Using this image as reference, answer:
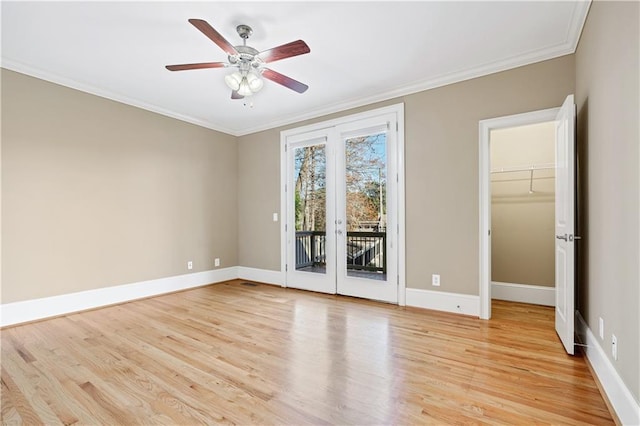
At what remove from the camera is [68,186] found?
3.65 meters

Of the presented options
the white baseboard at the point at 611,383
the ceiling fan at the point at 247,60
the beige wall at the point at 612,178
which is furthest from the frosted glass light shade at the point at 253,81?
the white baseboard at the point at 611,383

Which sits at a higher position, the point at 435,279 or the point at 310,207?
the point at 310,207

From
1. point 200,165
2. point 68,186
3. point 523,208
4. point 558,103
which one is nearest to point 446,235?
point 523,208

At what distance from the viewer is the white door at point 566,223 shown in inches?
94.5

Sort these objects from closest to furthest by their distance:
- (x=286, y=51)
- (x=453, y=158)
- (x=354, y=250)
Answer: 1. (x=286, y=51)
2. (x=453, y=158)
3. (x=354, y=250)

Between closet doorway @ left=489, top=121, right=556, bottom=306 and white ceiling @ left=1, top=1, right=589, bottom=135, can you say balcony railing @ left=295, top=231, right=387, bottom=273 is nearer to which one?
closet doorway @ left=489, top=121, right=556, bottom=306

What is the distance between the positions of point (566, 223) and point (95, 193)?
5.05 m

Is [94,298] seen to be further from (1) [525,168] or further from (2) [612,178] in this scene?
(1) [525,168]

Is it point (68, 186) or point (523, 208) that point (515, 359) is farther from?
point (68, 186)

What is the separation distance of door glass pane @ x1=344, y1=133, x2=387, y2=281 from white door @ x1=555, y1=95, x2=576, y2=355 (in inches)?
72.5

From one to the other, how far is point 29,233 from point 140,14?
2658 mm

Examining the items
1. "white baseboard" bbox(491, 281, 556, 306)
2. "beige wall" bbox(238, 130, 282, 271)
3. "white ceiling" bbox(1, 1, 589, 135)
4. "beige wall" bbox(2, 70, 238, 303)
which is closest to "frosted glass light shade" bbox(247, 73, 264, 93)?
"white ceiling" bbox(1, 1, 589, 135)

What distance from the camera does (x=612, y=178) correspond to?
6.15 ft

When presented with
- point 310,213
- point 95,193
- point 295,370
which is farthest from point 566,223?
point 95,193
